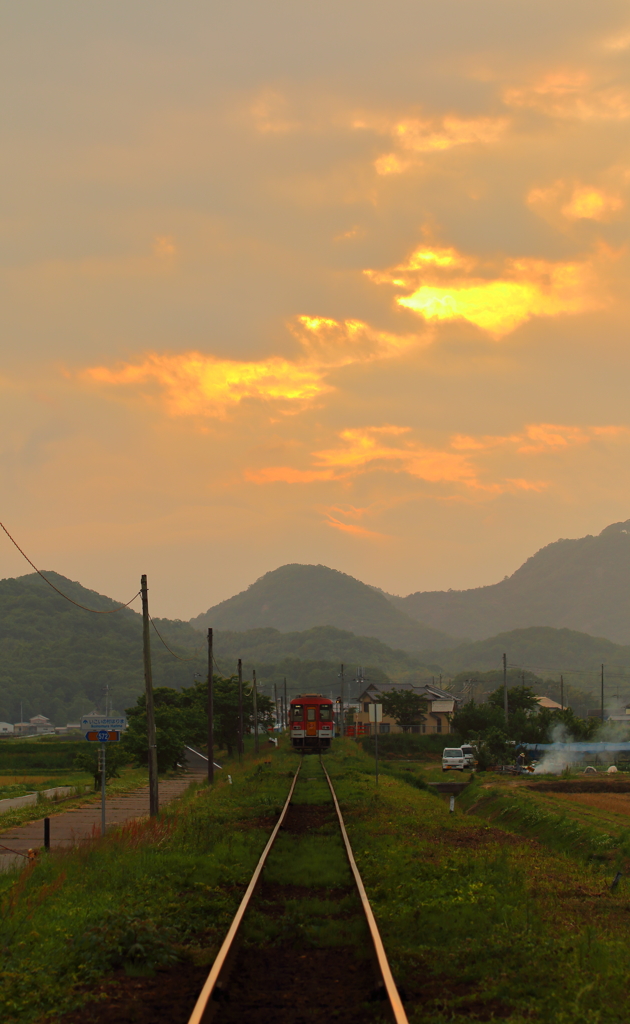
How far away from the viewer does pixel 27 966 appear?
8.61 metres

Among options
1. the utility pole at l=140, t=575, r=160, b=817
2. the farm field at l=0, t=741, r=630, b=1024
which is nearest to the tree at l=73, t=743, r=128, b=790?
the utility pole at l=140, t=575, r=160, b=817

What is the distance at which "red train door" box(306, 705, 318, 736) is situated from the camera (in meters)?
57.4

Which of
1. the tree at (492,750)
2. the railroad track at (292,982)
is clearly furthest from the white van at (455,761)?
the railroad track at (292,982)

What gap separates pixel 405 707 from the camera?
325 feet

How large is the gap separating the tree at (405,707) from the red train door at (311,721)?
42.1m

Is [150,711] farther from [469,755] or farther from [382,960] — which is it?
[469,755]

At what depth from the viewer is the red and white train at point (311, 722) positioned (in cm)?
5728

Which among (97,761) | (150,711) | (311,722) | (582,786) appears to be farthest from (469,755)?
(150,711)

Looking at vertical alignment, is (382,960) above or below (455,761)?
above

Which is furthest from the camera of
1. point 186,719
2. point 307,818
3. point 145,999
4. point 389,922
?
point 186,719

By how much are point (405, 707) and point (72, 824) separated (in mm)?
74063

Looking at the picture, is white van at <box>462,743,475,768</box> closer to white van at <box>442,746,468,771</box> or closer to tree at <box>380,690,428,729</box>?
white van at <box>442,746,468,771</box>

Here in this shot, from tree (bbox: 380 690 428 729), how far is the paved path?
191 ft

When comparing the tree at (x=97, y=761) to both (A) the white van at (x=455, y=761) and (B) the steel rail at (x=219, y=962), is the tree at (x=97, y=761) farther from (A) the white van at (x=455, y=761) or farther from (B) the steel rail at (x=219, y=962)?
(A) the white van at (x=455, y=761)
